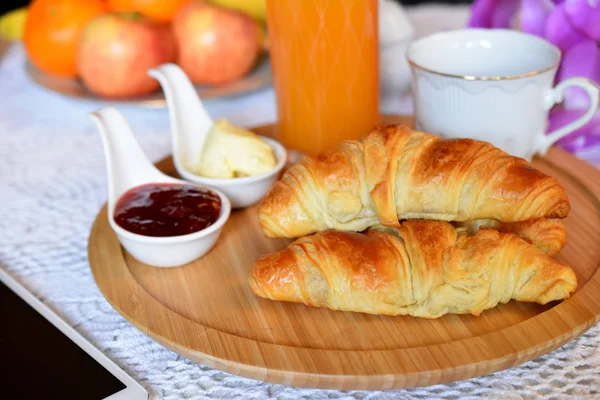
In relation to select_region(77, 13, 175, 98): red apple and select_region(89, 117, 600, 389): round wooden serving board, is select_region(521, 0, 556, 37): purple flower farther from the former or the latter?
select_region(77, 13, 175, 98): red apple

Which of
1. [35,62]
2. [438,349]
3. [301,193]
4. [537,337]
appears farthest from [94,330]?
[35,62]

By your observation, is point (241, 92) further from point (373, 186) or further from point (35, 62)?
point (373, 186)

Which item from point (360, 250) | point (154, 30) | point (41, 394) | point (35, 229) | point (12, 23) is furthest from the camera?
point (12, 23)

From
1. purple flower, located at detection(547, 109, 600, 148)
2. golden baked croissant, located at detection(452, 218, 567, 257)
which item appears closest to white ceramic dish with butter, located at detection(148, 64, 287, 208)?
golden baked croissant, located at detection(452, 218, 567, 257)

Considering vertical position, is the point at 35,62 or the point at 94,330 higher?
the point at 35,62

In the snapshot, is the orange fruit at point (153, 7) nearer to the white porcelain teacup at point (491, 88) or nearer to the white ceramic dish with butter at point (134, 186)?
the white ceramic dish with butter at point (134, 186)

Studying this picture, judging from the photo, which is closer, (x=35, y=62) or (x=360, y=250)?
(x=360, y=250)

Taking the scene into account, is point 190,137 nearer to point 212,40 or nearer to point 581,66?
point 212,40
